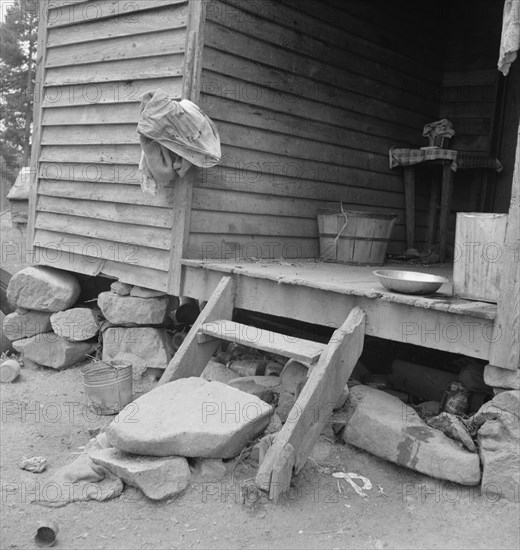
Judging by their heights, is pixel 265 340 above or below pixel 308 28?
below

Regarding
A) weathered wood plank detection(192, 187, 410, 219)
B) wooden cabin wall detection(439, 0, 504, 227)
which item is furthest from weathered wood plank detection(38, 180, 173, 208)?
wooden cabin wall detection(439, 0, 504, 227)

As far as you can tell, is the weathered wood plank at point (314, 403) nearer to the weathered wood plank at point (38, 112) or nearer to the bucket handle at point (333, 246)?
the bucket handle at point (333, 246)

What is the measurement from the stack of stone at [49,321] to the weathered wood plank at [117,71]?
214 centimetres

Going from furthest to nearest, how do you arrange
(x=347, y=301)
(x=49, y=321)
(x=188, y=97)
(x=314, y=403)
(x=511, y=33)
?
(x=49, y=321) < (x=188, y=97) < (x=347, y=301) < (x=314, y=403) < (x=511, y=33)

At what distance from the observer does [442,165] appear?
677cm

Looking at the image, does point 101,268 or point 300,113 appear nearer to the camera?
A: point 300,113

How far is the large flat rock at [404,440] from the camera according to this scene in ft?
11.1

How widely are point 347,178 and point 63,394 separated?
3644 millimetres

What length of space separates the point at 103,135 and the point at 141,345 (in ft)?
7.03

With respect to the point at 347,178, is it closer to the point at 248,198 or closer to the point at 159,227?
the point at 248,198

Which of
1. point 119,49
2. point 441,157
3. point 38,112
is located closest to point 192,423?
point 119,49

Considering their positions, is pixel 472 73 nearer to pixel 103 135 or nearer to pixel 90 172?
pixel 103 135

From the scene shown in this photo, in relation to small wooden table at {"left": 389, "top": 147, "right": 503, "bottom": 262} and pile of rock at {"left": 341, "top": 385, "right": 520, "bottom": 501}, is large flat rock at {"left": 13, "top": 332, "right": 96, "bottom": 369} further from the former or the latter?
small wooden table at {"left": 389, "top": 147, "right": 503, "bottom": 262}

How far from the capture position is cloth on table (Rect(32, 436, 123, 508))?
3451mm
